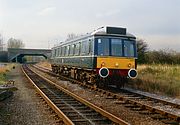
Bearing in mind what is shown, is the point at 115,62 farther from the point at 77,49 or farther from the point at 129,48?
the point at 77,49

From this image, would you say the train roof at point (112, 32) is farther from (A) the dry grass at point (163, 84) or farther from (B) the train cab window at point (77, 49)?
(B) the train cab window at point (77, 49)

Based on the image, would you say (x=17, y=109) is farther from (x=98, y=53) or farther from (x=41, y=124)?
(x=98, y=53)

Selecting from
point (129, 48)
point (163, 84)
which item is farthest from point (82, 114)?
point (163, 84)

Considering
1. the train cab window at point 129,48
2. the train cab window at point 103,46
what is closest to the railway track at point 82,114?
the train cab window at point 103,46

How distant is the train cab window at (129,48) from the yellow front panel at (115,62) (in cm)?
29

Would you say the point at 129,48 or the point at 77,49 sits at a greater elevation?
the point at 77,49

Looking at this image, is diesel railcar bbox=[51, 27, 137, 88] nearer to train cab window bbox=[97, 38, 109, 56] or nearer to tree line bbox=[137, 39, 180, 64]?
train cab window bbox=[97, 38, 109, 56]

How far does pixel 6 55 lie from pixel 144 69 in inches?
3562

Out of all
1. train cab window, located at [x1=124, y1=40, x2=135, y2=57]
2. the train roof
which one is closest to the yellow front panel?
train cab window, located at [x1=124, y1=40, x2=135, y2=57]

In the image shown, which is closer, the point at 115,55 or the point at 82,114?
the point at 82,114

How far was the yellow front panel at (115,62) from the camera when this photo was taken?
18055 millimetres

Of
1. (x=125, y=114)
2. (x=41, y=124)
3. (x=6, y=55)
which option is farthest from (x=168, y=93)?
(x=6, y=55)

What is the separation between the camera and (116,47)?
18.6 m

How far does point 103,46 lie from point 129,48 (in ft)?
5.00
